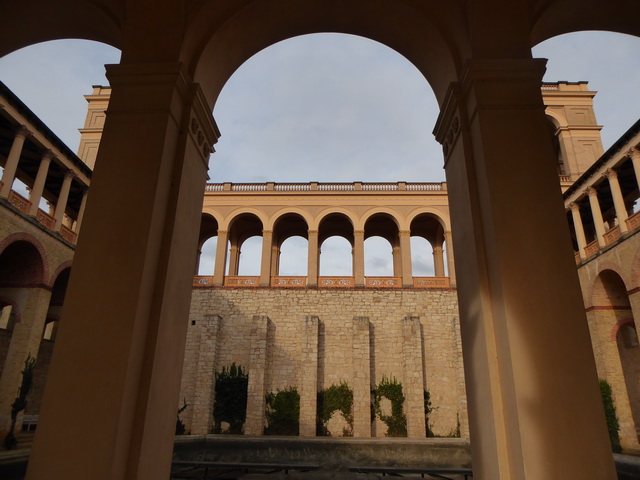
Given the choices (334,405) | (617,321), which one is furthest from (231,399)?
(617,321)

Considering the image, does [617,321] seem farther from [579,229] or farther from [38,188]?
[38,188]

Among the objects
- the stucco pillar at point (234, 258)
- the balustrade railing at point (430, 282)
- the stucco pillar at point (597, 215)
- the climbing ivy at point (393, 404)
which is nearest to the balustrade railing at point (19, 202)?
the stucco pillar at point (234, 258)

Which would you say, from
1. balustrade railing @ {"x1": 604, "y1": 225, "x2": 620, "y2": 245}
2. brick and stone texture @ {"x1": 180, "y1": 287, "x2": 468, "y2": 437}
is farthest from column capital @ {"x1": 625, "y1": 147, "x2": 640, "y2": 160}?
brick and stone texture @ {"x1": 180, "y1": 287, "x2": 468, "y2": 437}

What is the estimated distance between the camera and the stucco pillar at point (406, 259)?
2164cm

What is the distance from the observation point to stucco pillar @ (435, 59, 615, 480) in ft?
7.89

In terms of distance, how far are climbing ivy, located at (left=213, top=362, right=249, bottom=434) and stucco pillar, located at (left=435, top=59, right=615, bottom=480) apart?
18.2 m

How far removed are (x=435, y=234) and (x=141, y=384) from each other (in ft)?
79.6

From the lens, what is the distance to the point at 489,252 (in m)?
3.03

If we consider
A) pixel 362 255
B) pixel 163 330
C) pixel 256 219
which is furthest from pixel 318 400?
pixel 163 330

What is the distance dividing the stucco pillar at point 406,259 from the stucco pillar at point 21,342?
53.3 feet

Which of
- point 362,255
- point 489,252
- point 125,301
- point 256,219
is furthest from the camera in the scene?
point 256,219

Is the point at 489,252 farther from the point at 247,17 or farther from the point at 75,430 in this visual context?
the point at 247,17

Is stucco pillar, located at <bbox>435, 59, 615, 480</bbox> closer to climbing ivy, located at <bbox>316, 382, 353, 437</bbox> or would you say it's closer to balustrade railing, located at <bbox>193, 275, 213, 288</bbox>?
climbing ivy, located at <bbox>316, 382, 353, 437</bbox>

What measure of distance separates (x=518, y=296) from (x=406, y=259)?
19514mm
